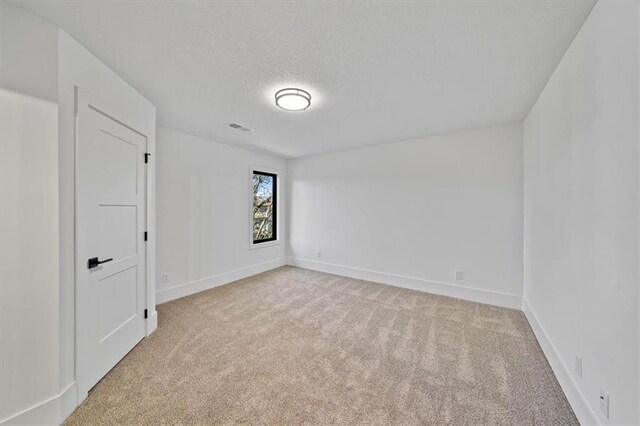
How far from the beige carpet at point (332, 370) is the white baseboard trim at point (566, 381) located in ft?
0.19

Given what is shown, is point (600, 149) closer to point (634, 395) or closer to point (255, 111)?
point (634, 395)

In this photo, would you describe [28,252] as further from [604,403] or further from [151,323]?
[604,403]

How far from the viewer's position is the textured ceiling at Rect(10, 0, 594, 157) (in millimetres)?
1415

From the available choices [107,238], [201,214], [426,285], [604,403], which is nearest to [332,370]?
[604,403]

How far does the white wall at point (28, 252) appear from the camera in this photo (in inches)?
53.2

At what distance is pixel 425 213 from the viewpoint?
3.88 m

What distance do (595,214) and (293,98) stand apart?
2.35 meters

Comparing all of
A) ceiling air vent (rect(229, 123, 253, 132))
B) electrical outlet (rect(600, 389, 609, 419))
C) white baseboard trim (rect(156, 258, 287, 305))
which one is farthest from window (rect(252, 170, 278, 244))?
→ electrical outlet (rect(600, 389, 609, 419))

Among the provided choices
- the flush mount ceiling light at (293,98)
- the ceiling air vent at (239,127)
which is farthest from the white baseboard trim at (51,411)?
the ceiling air vent at (239,127)

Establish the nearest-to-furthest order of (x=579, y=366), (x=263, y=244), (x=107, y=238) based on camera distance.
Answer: (x=579, y=366)
(x=107, y=238)
(x=263, y=244)

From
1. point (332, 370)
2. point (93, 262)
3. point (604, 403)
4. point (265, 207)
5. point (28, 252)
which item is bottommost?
point (332, 370)

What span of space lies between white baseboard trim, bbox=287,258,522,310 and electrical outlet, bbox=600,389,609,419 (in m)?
2.16

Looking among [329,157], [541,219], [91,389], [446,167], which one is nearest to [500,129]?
[446,167]

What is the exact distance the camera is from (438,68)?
6.49 feet
